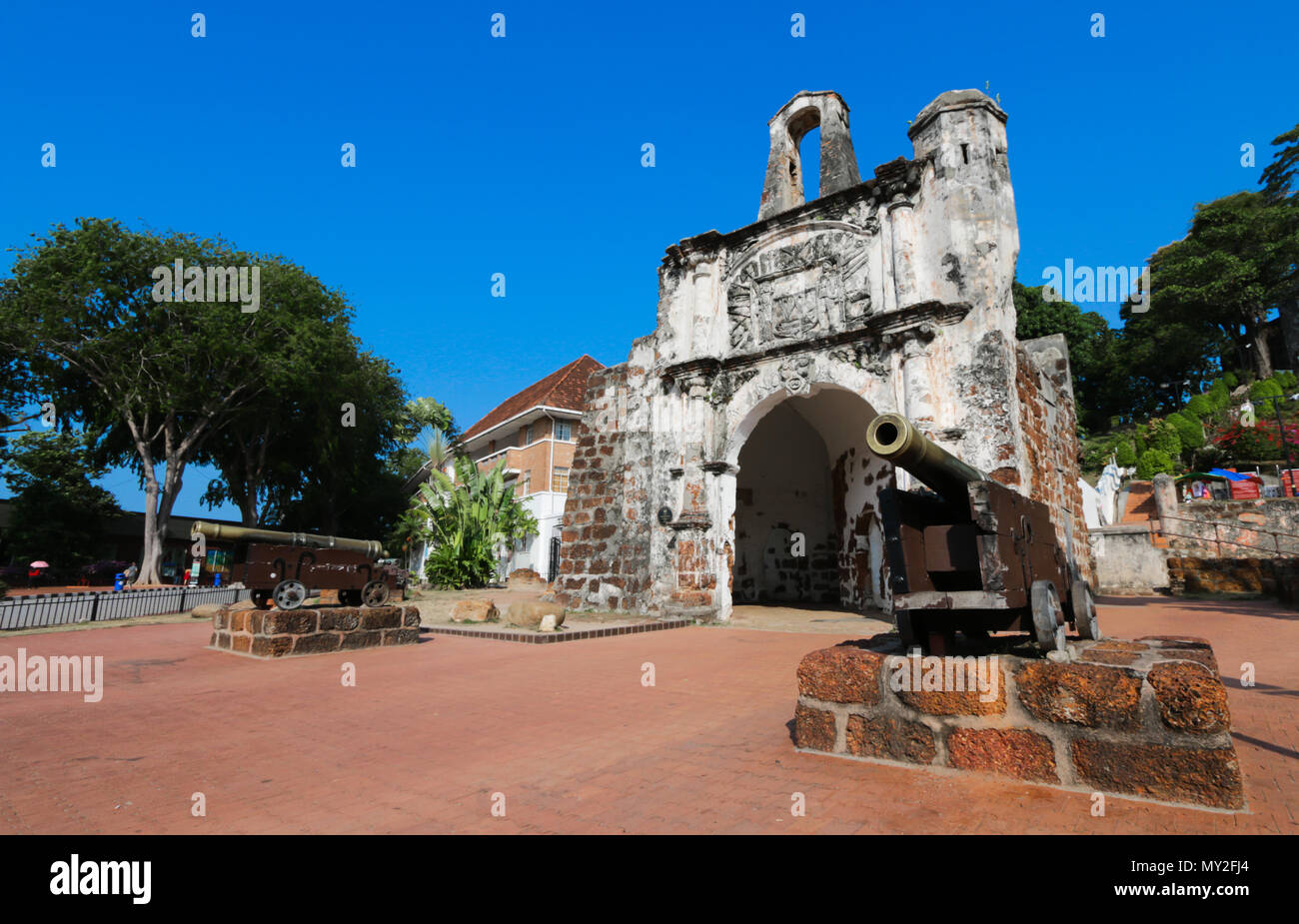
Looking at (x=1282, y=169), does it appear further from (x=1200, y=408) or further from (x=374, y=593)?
(x=374, y=593)

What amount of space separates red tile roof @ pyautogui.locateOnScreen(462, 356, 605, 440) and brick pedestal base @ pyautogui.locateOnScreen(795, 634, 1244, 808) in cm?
2096

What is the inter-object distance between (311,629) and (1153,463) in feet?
114

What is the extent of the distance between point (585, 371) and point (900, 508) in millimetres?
27688

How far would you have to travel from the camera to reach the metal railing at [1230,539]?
16688mm

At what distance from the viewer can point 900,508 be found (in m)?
3.71

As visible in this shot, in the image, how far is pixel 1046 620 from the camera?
11.4ft

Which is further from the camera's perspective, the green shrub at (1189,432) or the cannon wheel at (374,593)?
the green shrub at (1189,432)

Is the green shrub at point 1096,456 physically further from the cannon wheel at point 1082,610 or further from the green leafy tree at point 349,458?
the green leafy tree at point 349,458

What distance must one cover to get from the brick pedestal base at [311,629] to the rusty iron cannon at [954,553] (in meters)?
7.57

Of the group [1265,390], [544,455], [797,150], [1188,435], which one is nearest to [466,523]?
[544,455]

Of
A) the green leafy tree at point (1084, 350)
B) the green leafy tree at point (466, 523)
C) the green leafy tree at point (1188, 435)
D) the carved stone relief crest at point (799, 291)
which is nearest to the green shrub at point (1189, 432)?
the green leafy tree at point (1188, 435)

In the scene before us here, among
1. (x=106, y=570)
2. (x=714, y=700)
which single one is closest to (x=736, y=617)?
(x=714, y=700)

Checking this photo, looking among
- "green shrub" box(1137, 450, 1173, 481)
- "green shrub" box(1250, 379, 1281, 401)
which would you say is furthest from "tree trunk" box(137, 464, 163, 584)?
"green shrub" box(1250, 379, 1281, 401)
